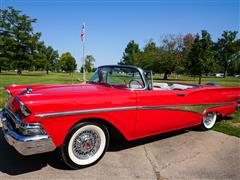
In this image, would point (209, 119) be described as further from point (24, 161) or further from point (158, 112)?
point (24, 161)

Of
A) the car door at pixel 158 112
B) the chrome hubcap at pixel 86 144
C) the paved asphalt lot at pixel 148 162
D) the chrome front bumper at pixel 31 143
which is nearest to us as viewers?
the chrome front bumper at pixel 31 143

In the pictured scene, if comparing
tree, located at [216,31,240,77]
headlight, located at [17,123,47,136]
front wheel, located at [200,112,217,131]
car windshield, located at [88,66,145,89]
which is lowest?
front wheel, located at [200,112,217,131]

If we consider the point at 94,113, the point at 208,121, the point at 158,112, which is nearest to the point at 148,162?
the point at 158,112

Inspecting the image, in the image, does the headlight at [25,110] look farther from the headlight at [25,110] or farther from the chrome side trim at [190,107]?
the chrome side trim at [190,107]

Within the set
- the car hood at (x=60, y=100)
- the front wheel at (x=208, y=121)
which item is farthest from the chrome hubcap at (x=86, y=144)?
the front wheel at (x=208, y=121)

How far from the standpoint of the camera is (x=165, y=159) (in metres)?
3.38

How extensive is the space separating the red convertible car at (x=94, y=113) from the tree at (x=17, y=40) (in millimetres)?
42707

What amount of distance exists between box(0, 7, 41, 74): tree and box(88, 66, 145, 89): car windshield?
42.1 metres

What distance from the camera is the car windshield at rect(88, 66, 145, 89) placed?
3773mm

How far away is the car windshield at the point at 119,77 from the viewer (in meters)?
3.77

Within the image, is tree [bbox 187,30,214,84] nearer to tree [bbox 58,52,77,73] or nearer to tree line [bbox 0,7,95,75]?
tree line [bbox 0,7,95,75]

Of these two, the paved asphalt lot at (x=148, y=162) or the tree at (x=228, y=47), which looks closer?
the paved asphalt lot at (x=148, y=162)

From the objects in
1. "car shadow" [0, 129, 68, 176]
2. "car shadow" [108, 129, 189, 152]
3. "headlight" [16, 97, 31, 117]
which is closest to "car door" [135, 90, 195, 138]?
"car shadow" [108, 129, 189, 152]

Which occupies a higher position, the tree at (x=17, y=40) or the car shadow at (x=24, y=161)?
the tree at (x=17, y=40)
